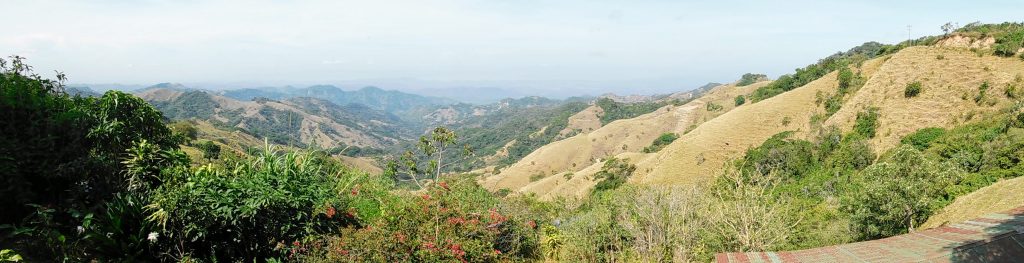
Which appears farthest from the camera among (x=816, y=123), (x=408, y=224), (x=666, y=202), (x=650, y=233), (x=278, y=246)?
(x=816, y=123)

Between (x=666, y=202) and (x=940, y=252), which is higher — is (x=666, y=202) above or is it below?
below

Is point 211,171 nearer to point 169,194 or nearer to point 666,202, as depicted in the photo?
point 169,194

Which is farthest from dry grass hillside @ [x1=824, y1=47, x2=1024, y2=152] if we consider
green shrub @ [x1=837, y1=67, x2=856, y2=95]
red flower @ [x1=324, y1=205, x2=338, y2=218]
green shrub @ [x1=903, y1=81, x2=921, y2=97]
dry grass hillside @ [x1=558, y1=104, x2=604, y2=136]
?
dry grass hillside @ [x1=558, y1=104, x2=604, y2=136]

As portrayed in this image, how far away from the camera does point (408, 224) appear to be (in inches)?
338

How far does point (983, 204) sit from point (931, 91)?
95.0 feet

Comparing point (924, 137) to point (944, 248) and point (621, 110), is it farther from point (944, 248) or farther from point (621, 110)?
point (621, 110)

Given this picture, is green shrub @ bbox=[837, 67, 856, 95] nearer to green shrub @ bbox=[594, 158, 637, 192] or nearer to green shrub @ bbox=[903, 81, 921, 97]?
green shrub @ bbox=[903, 81, 921, 97]

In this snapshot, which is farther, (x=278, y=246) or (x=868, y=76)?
(x=868, y=76)

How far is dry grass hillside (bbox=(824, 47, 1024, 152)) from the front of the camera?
32.4 metres

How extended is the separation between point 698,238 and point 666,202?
5.04 ft

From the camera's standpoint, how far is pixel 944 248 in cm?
635

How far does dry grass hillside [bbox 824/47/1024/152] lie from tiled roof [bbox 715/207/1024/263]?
33.5 m

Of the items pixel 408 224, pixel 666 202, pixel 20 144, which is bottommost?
pixel 666 202

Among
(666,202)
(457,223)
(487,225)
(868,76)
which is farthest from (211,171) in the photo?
(868,76)
